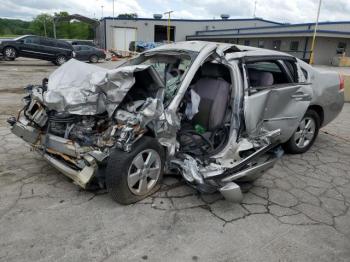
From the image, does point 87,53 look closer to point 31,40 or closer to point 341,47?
point 31,40

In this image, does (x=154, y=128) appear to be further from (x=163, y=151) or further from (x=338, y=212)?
(x=338, y=212)

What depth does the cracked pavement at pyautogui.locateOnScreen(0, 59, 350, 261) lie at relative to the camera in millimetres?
2650

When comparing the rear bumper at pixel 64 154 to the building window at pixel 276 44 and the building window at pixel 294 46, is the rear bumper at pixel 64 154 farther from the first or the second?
the building window at pixel 276 44

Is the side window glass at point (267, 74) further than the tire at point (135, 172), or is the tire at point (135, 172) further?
the side window glass at point (267, 74)

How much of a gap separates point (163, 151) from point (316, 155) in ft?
9.85

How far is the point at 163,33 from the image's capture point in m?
46.2

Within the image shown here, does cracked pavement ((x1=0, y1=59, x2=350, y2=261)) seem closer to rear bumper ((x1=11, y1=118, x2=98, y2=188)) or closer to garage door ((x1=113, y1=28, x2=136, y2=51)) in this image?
rear bumper ((x1=11, y1=118, x2=98, y2=188))

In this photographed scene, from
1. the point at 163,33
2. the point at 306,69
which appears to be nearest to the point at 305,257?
the point at 306,69

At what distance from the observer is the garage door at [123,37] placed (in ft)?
132

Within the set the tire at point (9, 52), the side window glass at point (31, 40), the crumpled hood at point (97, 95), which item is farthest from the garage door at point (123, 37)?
the crumpled hood at point (97, 95)

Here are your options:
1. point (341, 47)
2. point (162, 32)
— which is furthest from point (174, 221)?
point (162, 32)

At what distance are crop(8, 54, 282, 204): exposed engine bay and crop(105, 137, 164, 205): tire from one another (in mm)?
75

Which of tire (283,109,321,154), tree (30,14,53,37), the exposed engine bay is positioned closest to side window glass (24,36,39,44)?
the exposed engine bay

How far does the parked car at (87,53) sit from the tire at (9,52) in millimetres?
4222
